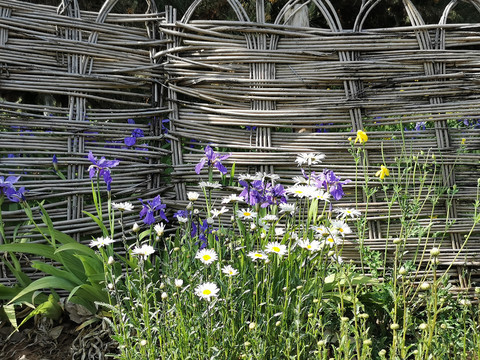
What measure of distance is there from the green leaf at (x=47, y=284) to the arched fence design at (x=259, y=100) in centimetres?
34

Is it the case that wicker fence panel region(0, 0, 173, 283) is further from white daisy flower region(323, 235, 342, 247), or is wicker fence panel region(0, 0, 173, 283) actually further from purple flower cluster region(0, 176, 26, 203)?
white daisy flower region(323, 235, 342, 247)

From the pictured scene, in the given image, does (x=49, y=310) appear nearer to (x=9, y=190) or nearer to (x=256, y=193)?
(x=9, y=190)

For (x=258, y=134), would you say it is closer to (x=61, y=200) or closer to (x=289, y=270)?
(x=289, y=270)

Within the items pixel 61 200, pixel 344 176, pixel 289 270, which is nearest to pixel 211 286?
pixel 289 270

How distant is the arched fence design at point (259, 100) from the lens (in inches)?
85.8

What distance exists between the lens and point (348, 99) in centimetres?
225

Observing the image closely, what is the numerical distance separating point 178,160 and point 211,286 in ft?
3.81

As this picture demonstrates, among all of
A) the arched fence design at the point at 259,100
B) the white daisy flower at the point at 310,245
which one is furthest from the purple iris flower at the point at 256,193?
the arched fence design at the point at 259,100

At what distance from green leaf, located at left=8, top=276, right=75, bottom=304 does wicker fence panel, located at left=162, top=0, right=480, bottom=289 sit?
30.8 inches

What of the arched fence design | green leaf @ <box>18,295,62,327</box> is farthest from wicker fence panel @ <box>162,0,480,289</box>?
green leaf @ <box>18,295,62,327</box>

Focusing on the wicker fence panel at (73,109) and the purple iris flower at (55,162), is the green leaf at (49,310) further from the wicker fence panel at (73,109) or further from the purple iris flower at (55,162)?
the purple iris flower at (55,162)

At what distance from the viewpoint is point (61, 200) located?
89.4 inches

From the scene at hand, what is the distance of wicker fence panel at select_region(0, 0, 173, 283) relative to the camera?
220 cm

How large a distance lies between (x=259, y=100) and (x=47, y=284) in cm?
135
